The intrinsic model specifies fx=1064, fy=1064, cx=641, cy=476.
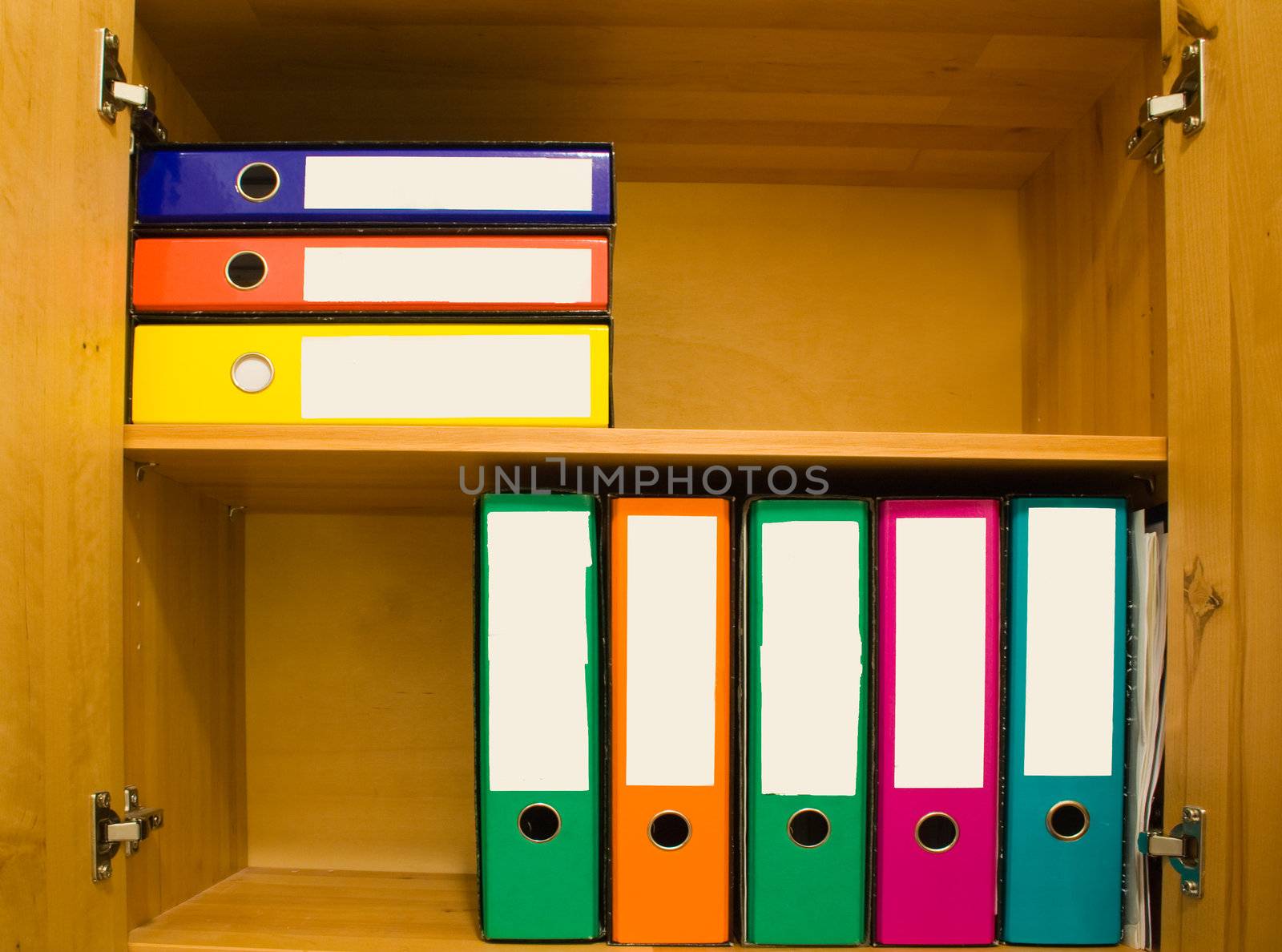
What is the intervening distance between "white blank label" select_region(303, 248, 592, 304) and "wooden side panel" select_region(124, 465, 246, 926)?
0.21m

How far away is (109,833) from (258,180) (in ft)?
1.59

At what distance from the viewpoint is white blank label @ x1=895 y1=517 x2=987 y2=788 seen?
78 centimetres

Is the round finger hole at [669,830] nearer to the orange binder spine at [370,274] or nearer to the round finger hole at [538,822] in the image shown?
the round finger hole at [538,822]

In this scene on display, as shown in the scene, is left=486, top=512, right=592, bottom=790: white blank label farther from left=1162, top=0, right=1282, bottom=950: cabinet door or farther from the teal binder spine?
left=1162, top=0, right=1282, bottom=950: cabinet door

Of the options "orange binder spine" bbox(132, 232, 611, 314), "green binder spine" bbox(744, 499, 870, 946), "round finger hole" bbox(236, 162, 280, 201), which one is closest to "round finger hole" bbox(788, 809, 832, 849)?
"green binder spine" bbox(744, 499, 870, 946)

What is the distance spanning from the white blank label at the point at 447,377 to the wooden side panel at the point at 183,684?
17 centimetres

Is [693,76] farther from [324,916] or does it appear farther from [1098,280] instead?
[324,916]

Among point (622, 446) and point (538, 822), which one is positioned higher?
point (622, 446)

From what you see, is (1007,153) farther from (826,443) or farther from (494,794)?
(494,794)

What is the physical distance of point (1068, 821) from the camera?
2.56ft

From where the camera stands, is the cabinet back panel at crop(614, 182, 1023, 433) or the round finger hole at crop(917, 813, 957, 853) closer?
the round finger hole at crop(917, 813, 957, 853)

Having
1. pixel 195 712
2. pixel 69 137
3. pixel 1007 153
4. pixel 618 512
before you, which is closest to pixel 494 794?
pixel 618 512

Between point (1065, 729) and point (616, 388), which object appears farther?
point (616, 388)

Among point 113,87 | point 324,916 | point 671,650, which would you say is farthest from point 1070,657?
point 113,87
